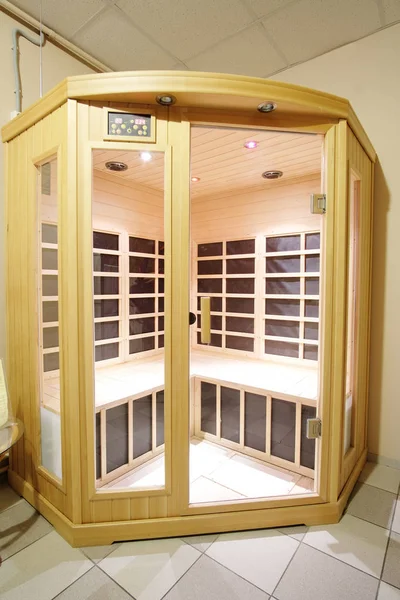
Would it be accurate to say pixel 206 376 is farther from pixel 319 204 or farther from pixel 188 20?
pixel 188 20

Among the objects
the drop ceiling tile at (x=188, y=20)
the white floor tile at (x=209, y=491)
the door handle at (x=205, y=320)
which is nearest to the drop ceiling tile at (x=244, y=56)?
the drop ceiling tile at (x=188, y=20)

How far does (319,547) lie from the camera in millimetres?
1549

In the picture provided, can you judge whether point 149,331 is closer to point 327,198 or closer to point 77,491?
point 77,491

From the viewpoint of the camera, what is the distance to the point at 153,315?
7.00 ft

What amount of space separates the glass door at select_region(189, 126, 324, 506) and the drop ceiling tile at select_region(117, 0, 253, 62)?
0.82 metres

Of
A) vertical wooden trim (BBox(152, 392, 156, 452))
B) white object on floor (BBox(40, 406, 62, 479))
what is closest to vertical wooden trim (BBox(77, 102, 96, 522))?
white object on floor (BBox(40, 406, 62, 479))

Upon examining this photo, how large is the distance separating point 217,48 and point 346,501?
10.6 ft

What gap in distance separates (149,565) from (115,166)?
2081mm

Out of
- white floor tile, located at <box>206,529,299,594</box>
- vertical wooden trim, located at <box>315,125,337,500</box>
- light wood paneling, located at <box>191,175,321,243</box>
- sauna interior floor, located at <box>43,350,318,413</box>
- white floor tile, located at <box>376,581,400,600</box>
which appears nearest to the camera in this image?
white floor tile, located at <box>376,581,400,600</box>

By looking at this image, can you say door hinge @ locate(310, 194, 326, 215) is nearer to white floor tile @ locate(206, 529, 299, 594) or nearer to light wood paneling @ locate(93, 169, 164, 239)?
light wood paneling @ locate(93, 169, 164, 239)

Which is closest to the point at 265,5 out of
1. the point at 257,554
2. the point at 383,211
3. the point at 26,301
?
the point at 383,211

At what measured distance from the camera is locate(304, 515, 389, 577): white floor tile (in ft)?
4.81

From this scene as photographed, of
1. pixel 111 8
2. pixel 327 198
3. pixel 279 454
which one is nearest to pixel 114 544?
pixel 279 454

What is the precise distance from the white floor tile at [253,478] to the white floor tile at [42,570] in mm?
1030
